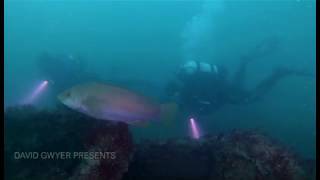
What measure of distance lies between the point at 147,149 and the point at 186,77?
15.8 feet

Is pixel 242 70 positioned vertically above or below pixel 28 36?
below

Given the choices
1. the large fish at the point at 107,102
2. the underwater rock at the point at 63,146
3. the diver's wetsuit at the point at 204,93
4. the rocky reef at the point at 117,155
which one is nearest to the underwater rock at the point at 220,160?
the rocky reef at the point at 117,155

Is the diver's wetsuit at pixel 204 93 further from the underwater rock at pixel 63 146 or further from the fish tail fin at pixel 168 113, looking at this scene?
the fish tail fin at pixel 168 113

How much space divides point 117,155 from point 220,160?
1455 mm

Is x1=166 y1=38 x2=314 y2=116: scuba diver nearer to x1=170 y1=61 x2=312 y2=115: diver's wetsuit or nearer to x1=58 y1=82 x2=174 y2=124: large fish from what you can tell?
x1=170 y1=61 x2=312 y2=115: diver's wetsuit

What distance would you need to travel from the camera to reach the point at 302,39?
30219mm

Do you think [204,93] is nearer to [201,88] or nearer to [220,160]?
[201,88]

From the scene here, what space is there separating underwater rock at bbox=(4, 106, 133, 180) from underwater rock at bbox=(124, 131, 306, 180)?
71 centimetres

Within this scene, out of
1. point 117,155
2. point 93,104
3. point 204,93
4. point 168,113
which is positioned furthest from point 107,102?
point 204,93

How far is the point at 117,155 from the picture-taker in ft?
15.2
